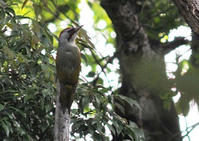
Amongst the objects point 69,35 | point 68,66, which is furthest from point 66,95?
point 69,35

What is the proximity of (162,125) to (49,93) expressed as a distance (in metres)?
3.13

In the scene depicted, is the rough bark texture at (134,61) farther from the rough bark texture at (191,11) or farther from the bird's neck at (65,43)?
the rough bark texture at (191,11)

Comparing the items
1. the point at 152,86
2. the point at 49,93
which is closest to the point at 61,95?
the point at 49,93

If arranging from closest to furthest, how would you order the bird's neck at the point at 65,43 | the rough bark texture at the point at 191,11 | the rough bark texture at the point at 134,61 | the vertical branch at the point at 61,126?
the rough bark texture at the point at 191,11, the vertical branch at the point at 61,126, the bird's neck at the point at 65,43, the rough bark texture at the point at 134,61

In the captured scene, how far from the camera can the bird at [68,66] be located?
4215mm

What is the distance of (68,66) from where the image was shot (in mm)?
Result: 4691

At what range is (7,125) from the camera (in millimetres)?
3867

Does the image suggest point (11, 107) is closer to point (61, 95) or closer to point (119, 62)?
point (61, 95)

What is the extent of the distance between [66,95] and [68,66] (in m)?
0.62

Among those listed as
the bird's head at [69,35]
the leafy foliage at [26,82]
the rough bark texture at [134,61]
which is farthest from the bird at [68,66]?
the rough bark texture at [134,61]

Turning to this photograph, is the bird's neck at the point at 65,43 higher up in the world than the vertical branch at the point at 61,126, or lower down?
higher up

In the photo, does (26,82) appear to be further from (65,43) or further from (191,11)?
(191,11)

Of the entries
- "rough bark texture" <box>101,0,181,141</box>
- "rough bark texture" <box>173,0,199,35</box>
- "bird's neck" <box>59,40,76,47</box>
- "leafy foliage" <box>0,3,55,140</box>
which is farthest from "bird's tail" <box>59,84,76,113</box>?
"rough bark texture" <box>101,0,181,141</box>

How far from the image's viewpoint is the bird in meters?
4.21
